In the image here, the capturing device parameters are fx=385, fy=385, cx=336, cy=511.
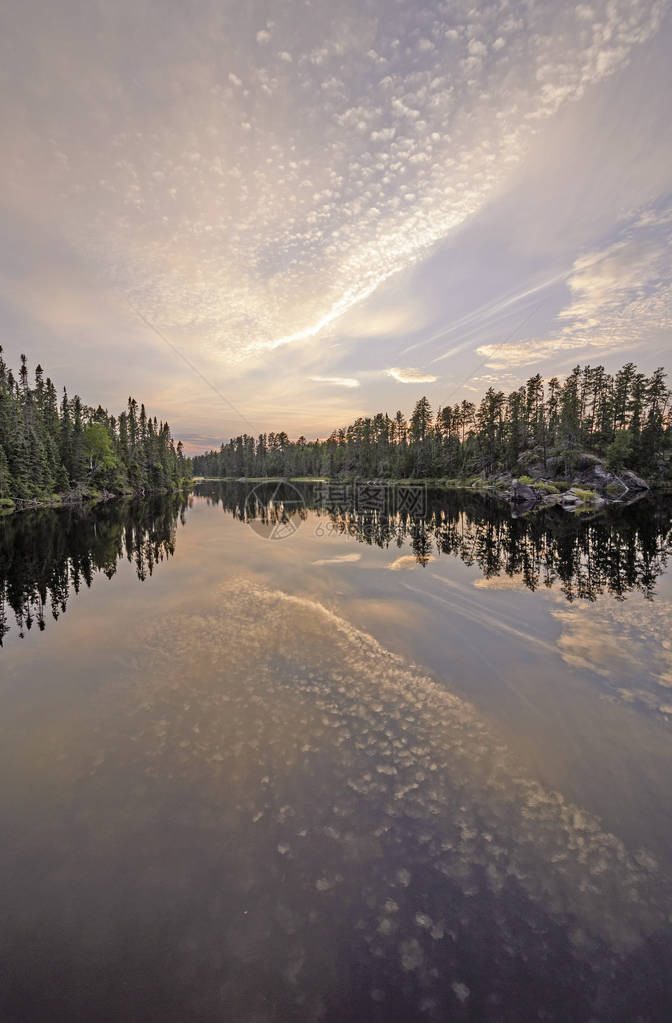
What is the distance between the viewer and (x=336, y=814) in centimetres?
608

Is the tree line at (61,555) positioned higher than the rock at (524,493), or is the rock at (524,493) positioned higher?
the rock at (524,493)

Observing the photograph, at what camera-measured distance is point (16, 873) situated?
5.23m

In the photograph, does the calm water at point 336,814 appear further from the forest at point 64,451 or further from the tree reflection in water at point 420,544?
the forest at point 64,451

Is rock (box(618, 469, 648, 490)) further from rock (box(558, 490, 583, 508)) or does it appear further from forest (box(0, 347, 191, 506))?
forest (box(0, 347, 191, 506))

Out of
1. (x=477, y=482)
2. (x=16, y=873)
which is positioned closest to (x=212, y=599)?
(x=16, y=873)

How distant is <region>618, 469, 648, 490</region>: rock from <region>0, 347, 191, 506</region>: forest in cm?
10075

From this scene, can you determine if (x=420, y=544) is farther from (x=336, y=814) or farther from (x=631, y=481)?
(x=631, y=481)

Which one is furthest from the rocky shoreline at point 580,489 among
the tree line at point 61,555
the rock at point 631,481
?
the tree line at point 61,555

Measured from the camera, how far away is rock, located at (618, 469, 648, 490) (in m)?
72.5

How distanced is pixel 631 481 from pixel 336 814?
87397 millimetres

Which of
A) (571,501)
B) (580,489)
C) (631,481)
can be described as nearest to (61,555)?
(571,501)

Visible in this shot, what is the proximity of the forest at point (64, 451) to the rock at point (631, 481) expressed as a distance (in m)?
101

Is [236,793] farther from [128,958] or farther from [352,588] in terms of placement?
[352,588]

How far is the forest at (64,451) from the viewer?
58.3 meters
